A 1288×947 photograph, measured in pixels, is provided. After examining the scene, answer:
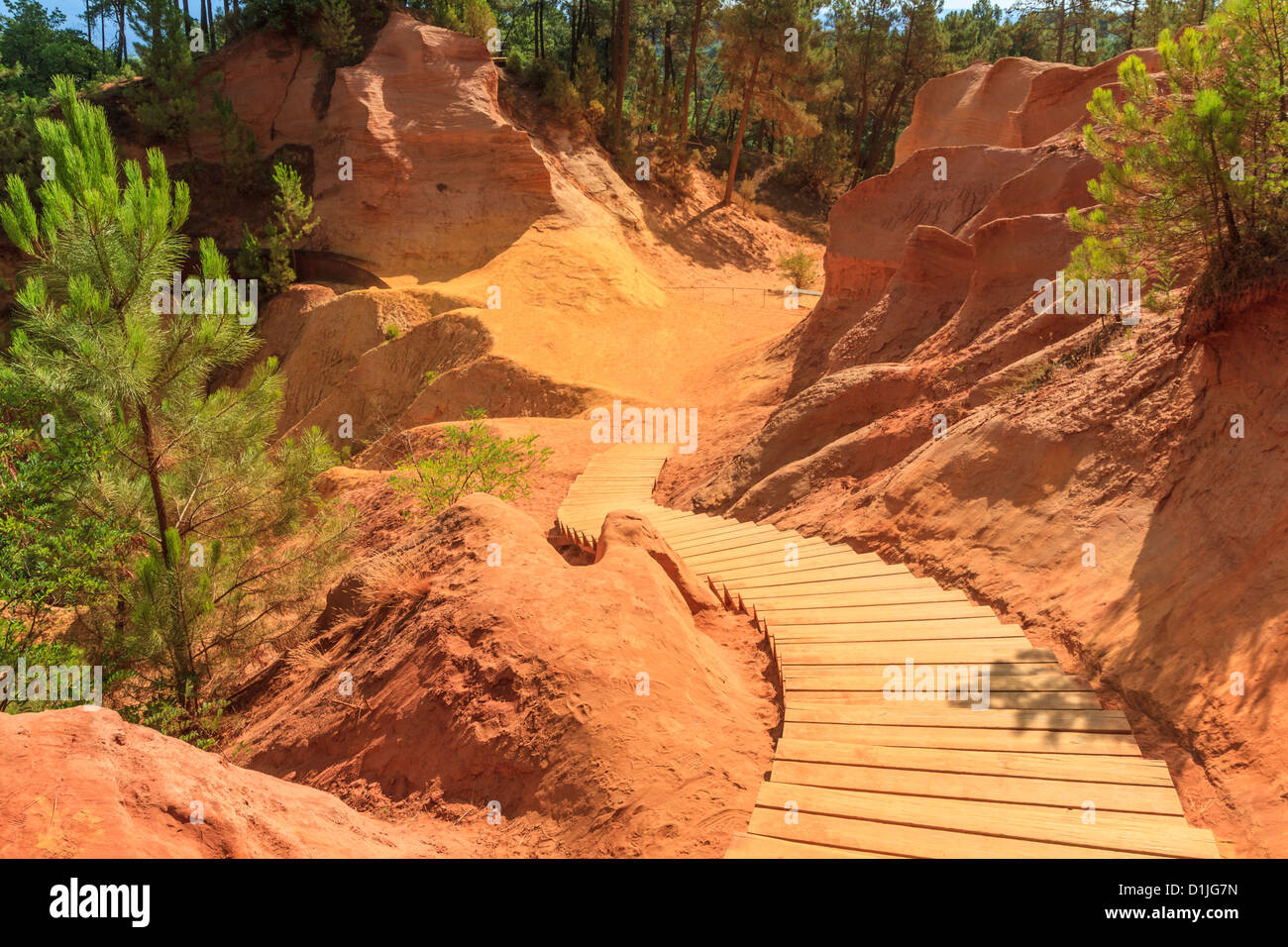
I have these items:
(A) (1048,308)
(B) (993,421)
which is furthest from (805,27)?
(B) (993,421)

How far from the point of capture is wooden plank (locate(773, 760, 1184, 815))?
12.7 feet

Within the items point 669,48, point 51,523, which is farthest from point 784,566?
point 669,48

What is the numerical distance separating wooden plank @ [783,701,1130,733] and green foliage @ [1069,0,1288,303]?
121 inches

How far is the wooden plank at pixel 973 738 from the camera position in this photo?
4.33 metres

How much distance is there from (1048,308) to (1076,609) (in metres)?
4.80

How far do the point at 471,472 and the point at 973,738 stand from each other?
8.57m

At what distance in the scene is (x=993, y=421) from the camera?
767cm

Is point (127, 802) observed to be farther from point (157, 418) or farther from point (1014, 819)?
point (157, 418)

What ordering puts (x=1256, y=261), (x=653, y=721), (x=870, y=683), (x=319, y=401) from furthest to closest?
(x=319, y=401)
(x=1256, y=261)
(x=870, y=683)
(x=653, y=721)

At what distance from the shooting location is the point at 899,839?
3.77 meters

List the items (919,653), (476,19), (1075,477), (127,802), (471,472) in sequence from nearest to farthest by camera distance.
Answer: (127,802) → (919,653) → (1075,477) → (471,472) → (476,19)

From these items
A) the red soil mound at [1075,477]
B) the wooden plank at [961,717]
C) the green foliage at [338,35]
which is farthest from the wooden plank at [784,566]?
the green foliage at [338,35]
